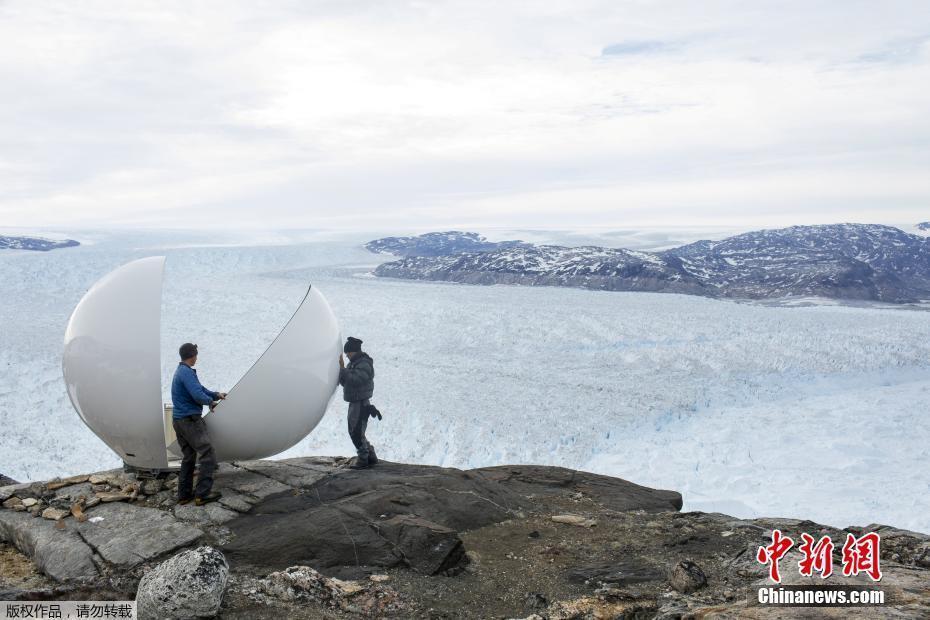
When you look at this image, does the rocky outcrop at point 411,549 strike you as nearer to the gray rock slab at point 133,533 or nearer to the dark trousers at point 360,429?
the gray rock slab at point 133,533

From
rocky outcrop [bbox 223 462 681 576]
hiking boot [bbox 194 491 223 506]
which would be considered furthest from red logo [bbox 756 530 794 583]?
hiking boot [bbox 194 491 223 506]

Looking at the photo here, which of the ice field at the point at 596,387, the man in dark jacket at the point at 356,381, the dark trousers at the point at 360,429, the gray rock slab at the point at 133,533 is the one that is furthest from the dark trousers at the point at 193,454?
the ice field at the point at 596,387

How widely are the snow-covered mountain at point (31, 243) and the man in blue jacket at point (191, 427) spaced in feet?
174

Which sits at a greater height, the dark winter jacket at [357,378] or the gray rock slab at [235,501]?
the dark winter jacket at [357,378]

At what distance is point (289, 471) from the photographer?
341 inches

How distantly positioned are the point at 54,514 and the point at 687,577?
6.62m

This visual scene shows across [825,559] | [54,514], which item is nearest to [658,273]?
[825,559]

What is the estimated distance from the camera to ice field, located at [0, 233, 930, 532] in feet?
43.7

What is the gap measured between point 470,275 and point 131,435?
48.5 meters

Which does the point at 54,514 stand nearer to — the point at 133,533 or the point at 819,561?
the point at 133,533

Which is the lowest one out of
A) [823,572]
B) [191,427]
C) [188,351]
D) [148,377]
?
[823,572]

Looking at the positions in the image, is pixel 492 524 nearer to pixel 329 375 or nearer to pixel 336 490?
pixel 336 490

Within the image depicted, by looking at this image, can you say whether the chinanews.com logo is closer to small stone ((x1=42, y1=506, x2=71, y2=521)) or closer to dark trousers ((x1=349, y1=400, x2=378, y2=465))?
dark trousers ((x1=349, y1=400, x2=378, y2=465))

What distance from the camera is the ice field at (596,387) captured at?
1333cm
